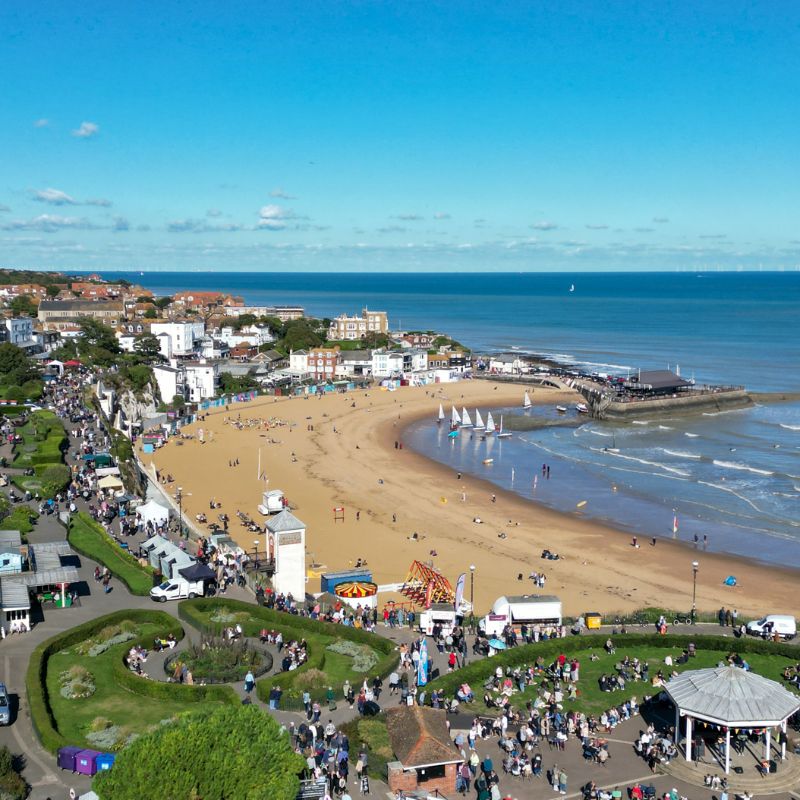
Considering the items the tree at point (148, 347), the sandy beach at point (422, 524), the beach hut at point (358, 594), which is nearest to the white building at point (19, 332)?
the tree at point (148, 347)

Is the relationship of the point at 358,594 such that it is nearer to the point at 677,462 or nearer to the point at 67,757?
the point at 67,757

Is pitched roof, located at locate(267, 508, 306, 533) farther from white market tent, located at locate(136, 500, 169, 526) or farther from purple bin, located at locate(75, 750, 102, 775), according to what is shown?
purple bin, located at locate(75, 750, 102, 775)

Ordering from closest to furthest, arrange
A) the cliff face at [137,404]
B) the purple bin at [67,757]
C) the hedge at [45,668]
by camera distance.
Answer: the purple bin at [67,757]
the hedge at [45,668]
the cliff face at [137,404]

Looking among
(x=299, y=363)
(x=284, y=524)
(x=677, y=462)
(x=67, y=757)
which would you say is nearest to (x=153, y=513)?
(x=284, y=524)

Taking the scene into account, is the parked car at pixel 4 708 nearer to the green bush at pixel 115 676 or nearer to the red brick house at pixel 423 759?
the green bush at pixel 115 676

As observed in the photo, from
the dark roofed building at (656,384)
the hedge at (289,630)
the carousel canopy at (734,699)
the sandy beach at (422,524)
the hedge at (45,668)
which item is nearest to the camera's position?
the carousel canopy at (734,699)
